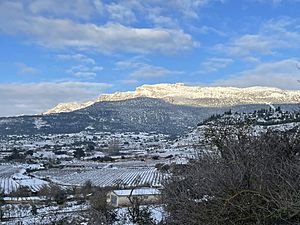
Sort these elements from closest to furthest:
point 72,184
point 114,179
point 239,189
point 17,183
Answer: point 239,189 → point 72,184 → point 114,179 → point 17,183

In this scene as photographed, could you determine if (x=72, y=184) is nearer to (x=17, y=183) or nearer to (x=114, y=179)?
(x=114, y=179)

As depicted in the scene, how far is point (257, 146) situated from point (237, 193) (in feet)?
5.45

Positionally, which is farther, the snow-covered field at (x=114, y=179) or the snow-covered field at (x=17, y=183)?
the snow-covered field at (x=17, y=183)

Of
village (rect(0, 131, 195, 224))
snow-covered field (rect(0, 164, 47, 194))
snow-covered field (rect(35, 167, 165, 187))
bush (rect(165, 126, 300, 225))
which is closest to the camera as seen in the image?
bush (rect(165, 126, 300, 225))

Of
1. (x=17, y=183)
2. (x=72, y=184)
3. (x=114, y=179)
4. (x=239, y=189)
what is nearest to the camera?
(x=239, y=189)

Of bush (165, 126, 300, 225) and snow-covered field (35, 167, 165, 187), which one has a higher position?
bush (165, 126, 300, 225)

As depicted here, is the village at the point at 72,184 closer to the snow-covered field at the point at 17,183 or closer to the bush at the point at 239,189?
the snow-covered field at the point at 17,183

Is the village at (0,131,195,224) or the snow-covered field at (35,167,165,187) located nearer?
the village at (0,131,195,224)

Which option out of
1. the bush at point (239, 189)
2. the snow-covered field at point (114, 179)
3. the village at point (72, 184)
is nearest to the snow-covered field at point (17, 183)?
the village at point (72, 184)

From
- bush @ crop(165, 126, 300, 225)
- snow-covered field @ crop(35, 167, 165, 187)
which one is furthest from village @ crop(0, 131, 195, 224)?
bush @ crop(165, 126, 300, 225)

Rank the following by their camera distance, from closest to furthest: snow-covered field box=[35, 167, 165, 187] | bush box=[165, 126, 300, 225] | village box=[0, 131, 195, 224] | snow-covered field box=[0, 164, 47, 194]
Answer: bush box=[165, 126, 300, 225]
village box=[0, 131, 195, 224]
snow-covered field box=[35, 167, 165, 187]
snow-covered field box=[0, 164, 47, 194]

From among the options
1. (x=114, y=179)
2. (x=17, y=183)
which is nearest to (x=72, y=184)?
(x=114, y=179)

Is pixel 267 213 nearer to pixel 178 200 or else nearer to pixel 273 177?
pixel 273 177

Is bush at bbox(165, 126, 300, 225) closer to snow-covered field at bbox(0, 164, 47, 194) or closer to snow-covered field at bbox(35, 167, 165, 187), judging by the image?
snow-covered field at bbox(35, 167, 165, 187)
